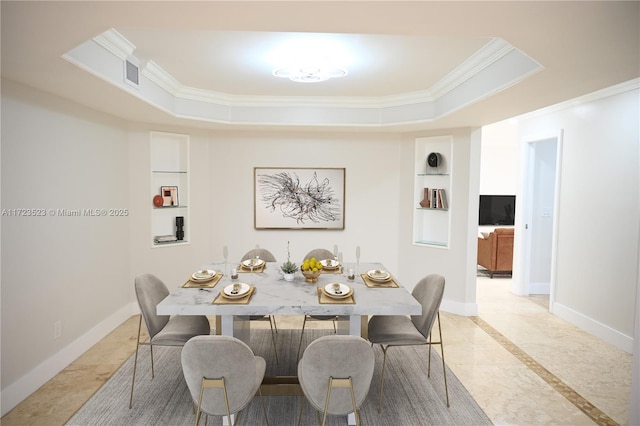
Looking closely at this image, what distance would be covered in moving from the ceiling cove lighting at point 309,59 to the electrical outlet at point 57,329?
8.95ft

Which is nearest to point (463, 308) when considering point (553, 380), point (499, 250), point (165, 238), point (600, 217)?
point (553, 380)

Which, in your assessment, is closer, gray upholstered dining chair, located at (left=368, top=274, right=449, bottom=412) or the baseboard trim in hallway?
the baseboard trim in hallway

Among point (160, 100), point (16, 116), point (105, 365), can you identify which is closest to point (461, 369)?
point (105, 365)

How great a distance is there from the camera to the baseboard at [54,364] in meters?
2.79

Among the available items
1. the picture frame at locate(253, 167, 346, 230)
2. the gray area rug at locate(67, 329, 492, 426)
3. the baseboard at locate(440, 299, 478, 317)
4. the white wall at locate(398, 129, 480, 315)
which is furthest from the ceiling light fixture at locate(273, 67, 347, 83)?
the baseboard at locate(440, 299, 478, 317)

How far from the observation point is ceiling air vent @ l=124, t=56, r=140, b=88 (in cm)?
314

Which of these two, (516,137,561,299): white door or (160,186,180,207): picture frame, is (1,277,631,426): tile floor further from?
(160,186,180,207): picture frame

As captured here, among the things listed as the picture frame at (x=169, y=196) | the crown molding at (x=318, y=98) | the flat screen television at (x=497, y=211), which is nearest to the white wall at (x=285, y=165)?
the picture frame at (x=169, y=196)

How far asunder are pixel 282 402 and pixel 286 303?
79 cm

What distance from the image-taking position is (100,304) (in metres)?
4.08

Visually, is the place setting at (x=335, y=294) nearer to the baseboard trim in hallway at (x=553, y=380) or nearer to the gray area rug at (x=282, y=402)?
the gray area rug at (x=282, y=402)

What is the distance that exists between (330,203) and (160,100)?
94.5 inches

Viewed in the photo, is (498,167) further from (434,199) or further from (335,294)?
(335,294)

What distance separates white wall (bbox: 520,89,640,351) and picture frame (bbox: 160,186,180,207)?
4.66 meters
